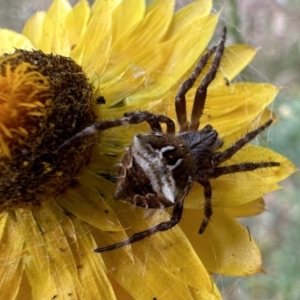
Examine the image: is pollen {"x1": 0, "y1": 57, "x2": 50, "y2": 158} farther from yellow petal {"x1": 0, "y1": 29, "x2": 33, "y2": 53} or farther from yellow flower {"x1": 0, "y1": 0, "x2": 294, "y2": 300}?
yellow petal {"x1": 0, "y1": 29, "x2": 33, "y2": 53}

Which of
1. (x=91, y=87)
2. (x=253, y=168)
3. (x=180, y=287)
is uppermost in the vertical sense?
(x=91, y=87)

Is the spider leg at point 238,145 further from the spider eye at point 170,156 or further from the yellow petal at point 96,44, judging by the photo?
the yellow petal at point 96,44

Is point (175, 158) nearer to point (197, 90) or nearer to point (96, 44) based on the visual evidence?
point (197, 90)

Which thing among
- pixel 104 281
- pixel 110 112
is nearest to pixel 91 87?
pixel 110 112

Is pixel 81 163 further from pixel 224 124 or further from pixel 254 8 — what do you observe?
pixel 254 8

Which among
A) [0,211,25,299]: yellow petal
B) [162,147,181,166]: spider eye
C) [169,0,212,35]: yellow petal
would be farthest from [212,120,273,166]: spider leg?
[0,211,25,299]: yellow petal
